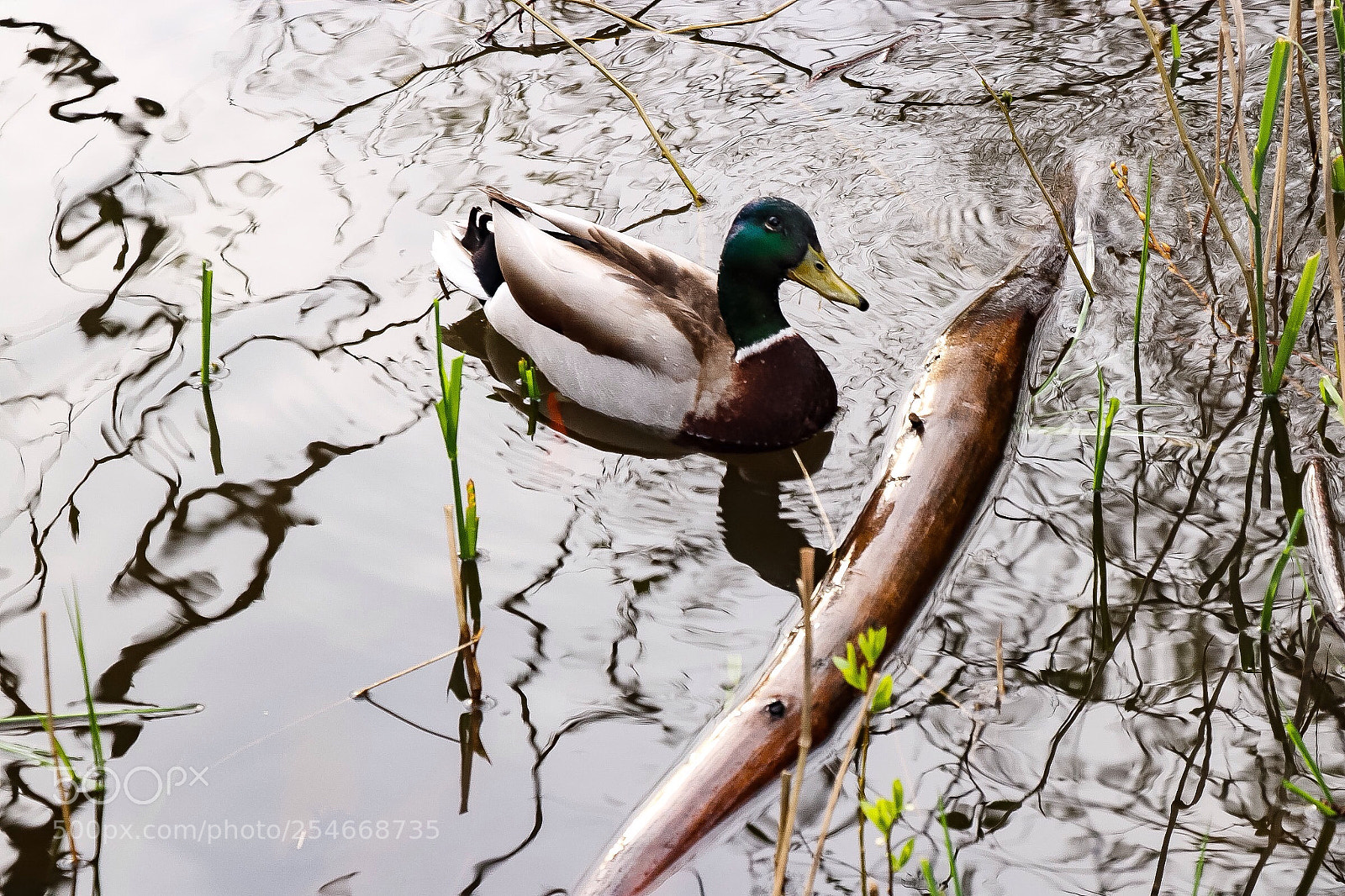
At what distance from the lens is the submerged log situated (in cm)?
270

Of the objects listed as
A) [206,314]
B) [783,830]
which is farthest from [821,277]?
[783,830]

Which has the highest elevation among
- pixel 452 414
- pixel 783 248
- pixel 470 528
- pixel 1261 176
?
pixel 1261 176

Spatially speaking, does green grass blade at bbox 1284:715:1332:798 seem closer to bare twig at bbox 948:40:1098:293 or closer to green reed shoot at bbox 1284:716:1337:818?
green reed shoot at bbox 1284:716:1337:818

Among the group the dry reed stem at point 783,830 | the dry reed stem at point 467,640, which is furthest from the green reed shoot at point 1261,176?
the dry reed stem at point 467,640

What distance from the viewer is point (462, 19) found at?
6613 millimetres

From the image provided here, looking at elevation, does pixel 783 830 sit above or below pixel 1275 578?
below

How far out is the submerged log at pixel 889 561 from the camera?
2695mm

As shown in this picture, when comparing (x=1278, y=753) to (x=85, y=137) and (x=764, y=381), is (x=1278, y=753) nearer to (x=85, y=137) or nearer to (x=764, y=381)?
(x=764, y=381)

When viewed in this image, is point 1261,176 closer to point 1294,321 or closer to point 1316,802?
point 1294,321

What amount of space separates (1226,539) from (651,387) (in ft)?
6.28

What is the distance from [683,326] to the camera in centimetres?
447

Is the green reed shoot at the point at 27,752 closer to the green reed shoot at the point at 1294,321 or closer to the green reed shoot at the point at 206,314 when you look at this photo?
the green reed shoot at the point at 206,314

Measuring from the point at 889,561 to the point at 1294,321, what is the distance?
129cm

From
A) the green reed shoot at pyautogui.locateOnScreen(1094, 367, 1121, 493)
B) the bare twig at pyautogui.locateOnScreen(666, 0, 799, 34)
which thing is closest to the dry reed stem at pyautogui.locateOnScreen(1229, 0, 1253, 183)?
the green reed shoot at pyautogui.locateOnScreen(1094, 367, 1121, 493)
